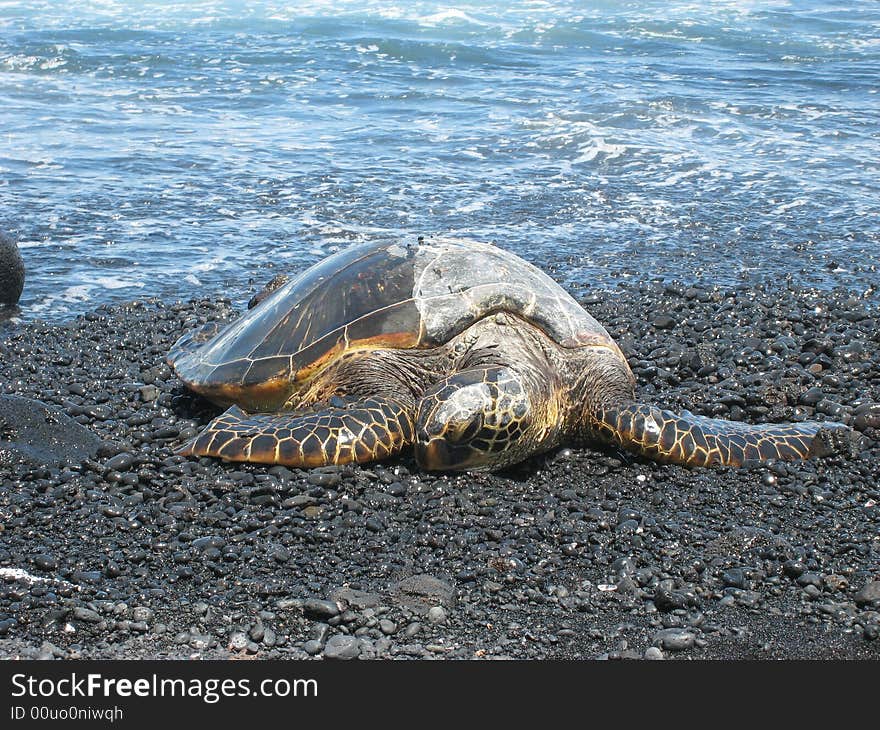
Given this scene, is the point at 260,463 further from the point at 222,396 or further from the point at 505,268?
the point at 505,268

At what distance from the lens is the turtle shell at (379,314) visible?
620 centimetres

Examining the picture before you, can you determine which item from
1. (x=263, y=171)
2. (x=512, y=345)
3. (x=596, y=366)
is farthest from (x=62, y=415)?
(x=263, y=171)

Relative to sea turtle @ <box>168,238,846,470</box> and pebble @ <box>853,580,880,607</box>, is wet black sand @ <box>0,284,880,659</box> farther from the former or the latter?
sea turtle @ <box>168,238,846,470</box>

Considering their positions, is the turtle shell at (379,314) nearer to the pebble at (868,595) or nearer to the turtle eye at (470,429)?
the turtle eye at (470,429)

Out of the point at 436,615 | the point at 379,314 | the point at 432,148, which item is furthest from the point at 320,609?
the point at 432,148

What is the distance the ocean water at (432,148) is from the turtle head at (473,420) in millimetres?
4001

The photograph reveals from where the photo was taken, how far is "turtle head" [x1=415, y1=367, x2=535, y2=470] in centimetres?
539

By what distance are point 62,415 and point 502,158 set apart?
971 centimetres

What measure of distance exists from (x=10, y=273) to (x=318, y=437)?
4.68 m

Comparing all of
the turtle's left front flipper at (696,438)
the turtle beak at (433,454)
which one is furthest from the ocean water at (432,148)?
the turtle beak at (433,454)

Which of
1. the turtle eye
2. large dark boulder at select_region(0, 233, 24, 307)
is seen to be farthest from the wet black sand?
large dark boulder at select_region(0, 233, 24, 307)

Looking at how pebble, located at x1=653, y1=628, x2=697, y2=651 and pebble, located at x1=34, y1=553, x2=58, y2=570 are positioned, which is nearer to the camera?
pebble, located at x1=653, y1=628, x2=697, y2=651

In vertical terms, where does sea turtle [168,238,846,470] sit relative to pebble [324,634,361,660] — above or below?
above

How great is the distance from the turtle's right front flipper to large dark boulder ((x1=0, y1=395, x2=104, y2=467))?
653 millimetres
